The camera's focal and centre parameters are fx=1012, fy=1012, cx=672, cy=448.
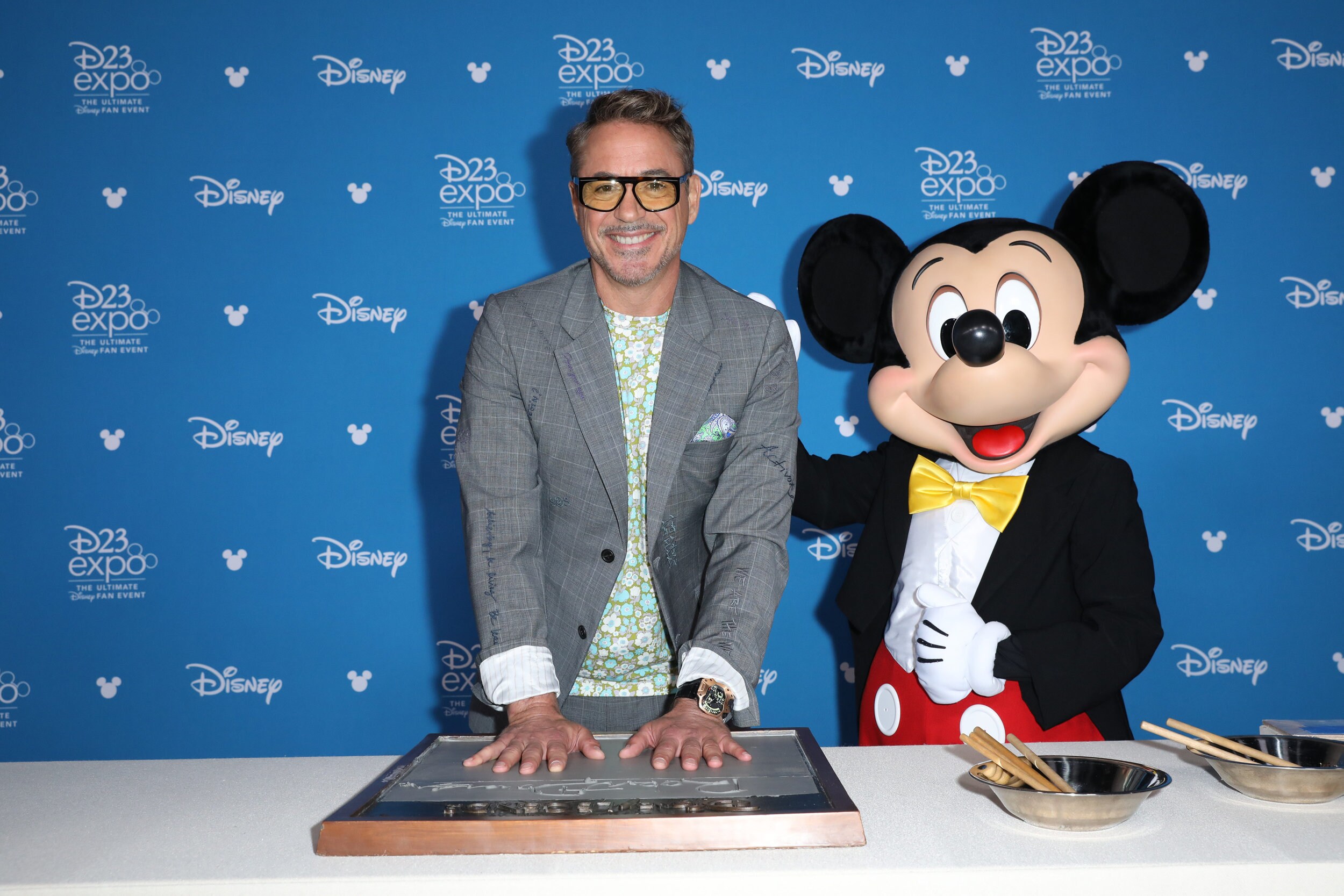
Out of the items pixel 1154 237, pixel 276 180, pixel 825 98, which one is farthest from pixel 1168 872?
pixel 276 180

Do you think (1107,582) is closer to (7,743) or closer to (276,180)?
(276,180)

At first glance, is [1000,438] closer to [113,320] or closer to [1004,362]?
[1004,362]

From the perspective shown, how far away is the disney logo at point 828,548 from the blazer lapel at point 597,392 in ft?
4.28

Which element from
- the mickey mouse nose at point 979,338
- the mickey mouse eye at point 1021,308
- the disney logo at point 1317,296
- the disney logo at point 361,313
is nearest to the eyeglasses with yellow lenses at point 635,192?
the mickey mouse nose at point 979,338

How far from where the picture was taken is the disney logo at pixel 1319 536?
2941 mm

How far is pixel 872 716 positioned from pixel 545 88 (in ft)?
6.54

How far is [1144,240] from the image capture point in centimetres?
213

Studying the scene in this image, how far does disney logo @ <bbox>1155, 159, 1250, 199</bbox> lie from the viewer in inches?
116

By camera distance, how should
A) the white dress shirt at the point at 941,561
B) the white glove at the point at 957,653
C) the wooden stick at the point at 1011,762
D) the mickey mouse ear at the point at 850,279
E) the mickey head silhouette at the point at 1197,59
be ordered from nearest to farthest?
the wooden stick at the point at 1011,762 → the white glove at the point at 957,653 → the white dress shirt at the point at 941,561 → the mickey mouse ear at the point at 850,279 → the mickey head silhouette at the point at 1197,59

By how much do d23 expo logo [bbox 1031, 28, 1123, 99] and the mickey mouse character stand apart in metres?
0.93

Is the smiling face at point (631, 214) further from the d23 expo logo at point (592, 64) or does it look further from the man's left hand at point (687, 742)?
the d23 expo logo at point (592, 64)

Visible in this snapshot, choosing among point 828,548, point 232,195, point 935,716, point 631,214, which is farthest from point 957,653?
point 232,195

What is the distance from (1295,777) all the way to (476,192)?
250 cm

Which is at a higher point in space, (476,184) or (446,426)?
(476,184)
